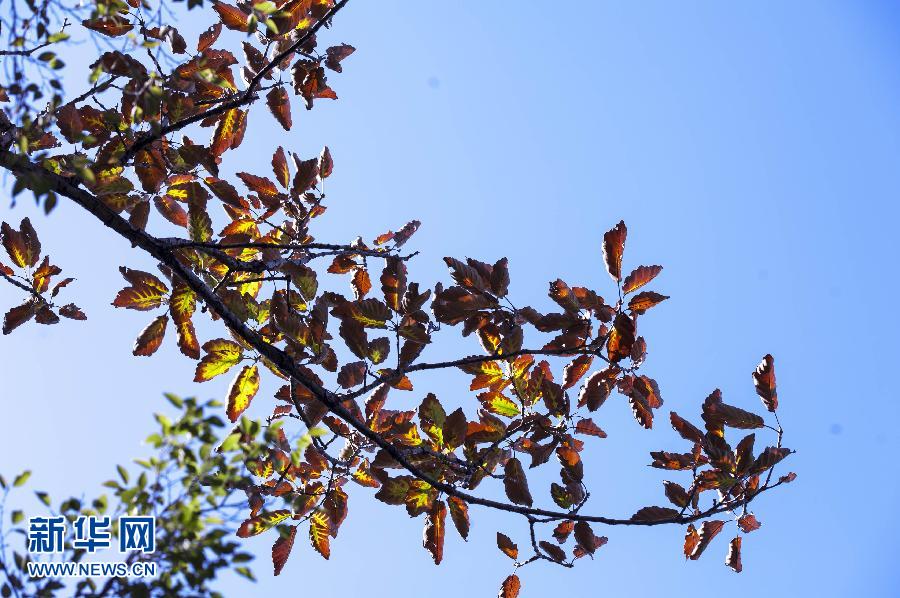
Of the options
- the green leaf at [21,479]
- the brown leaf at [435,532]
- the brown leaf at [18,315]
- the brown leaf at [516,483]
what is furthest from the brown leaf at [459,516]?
the brown leaf at [18,315]

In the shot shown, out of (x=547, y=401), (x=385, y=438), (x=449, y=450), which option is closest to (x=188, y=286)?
(x=385, y=438)

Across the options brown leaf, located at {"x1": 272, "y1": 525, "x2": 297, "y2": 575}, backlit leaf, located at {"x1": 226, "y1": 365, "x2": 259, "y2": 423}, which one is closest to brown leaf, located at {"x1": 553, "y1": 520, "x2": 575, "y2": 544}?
brown leaf, located at {"x1": 272, "y1": 525, "x2": 297, "y2": 575}

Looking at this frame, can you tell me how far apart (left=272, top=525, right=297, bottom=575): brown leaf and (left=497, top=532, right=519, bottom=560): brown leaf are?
1.06 m

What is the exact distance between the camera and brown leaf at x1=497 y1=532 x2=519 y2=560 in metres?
3.78

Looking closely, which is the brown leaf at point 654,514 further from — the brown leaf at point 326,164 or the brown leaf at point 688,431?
the brown leaf at point 326,164

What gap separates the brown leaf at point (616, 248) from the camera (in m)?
3.31

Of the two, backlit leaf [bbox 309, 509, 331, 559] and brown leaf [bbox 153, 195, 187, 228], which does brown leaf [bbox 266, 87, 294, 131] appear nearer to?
brown leaf [bbox 153, 195, 187, 228]

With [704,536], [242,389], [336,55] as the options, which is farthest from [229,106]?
[704,536]

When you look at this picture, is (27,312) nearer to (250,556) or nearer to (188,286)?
(188,286)

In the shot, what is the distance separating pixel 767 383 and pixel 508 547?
149cm

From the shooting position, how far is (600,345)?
10.8 feet

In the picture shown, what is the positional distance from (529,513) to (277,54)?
92.5 inches

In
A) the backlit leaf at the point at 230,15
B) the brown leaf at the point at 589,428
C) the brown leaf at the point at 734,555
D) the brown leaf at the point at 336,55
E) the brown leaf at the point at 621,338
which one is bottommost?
the brown leaf at the point at 734,555

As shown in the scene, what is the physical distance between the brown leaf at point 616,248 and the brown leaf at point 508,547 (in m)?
1.47
